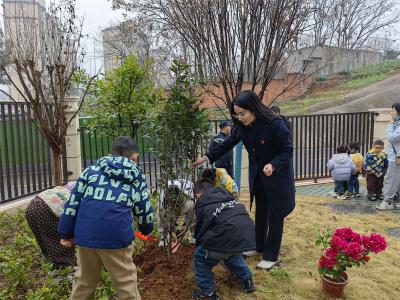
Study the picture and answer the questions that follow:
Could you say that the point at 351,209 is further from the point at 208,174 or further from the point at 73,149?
the point at 73,149

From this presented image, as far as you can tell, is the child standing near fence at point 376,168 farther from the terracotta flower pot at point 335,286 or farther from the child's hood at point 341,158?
the terracotta flower pot at point 335,286

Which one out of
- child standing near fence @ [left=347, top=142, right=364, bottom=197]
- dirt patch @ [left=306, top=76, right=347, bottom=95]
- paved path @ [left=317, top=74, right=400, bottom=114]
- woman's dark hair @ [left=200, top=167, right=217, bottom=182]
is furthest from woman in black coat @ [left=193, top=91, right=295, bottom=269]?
dirt patch @ [left=306, top=76, right=347, bottom=95]

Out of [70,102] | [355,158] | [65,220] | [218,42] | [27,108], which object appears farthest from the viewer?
[355,158]

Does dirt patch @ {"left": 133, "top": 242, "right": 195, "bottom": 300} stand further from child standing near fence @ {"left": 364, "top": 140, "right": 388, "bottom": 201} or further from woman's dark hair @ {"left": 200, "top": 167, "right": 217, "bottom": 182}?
child standing near fence @ {"left": 364, "top": 140, "right": 388, "bottom": 201}

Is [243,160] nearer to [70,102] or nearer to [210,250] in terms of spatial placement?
[70,102]

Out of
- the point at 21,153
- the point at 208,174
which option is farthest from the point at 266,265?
the point at 21,153

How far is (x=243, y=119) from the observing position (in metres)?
3.16

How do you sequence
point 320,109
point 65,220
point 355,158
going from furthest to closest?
1. point 320,109
2. point 355,158
3. point 65,220

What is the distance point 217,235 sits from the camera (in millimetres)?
2672

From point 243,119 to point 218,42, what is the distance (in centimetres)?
197

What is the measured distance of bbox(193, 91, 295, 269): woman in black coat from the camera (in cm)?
313

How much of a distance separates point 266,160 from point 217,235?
3.16ft

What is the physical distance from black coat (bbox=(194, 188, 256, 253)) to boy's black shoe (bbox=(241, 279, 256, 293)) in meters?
0.51

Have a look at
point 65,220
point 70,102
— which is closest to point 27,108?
point 70,102
